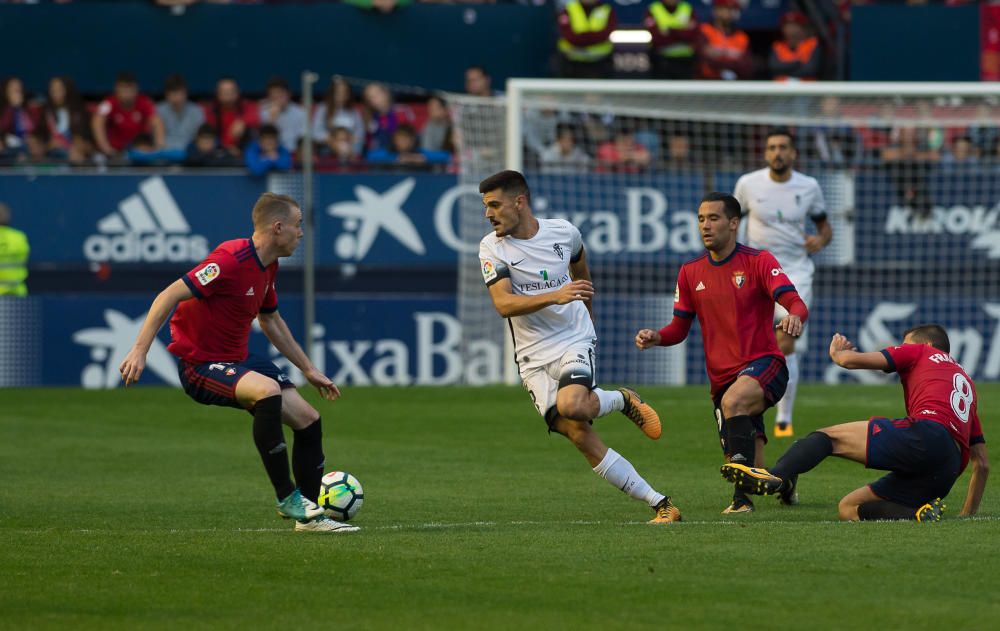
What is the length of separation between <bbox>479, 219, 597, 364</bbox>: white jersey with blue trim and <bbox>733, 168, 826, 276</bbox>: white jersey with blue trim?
15.4 ft

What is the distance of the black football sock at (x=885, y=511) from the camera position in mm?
8773

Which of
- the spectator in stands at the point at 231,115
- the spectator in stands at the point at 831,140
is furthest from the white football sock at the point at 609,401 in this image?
the spectator in stands at the point at 231,115

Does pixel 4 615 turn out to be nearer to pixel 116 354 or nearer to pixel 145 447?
pixel 145 447

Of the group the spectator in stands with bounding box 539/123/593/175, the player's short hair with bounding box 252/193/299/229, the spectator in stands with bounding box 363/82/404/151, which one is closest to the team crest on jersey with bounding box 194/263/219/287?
the player's short hair with bounding box 252/193/299/229

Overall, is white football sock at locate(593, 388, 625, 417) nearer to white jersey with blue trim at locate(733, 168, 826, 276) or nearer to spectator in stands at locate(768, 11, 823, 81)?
white jersey with blue trim at locate(733, 168, 826, 276)

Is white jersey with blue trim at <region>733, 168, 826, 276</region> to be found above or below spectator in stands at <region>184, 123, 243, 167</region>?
below

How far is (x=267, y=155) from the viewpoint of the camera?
1933 cm

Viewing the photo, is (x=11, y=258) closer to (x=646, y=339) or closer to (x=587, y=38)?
(x=587, y=38)

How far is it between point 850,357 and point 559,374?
1.54m

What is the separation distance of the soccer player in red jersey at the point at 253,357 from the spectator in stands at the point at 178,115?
12.2m

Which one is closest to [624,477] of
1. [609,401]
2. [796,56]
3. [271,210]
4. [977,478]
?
[609,401]

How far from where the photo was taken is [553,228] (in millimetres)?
9297

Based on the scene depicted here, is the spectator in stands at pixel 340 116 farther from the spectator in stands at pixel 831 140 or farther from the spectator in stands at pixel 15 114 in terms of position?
the spectator in stands at pixel 831 140

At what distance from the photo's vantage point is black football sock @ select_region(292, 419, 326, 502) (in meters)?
9.02
